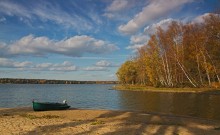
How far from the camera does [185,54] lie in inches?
3241

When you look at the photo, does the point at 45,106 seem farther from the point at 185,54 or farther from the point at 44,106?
the point at 185,54

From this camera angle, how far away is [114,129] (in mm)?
19688

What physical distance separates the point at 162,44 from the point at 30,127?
66.8 metres

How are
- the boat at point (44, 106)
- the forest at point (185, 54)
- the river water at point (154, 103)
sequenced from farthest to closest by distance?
the forest at point (185, 54) < the river water at point (154, 103) < the boat at point (44, 106)

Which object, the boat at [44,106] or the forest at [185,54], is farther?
the forest at [185,54]

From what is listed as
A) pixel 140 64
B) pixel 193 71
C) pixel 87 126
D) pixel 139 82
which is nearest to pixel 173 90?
pixel 193 71

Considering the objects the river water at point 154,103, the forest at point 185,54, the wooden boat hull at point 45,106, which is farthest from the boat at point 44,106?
the forest at point 185,54

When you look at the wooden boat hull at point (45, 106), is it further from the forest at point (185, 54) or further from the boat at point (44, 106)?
the forest at point (185, 54)

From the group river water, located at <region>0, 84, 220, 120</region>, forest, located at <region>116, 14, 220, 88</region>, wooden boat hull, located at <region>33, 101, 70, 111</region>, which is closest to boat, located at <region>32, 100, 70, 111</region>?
wooden boat hull, located at <region>33, 101, 70, 111</region>

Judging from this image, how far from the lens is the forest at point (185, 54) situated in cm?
6800

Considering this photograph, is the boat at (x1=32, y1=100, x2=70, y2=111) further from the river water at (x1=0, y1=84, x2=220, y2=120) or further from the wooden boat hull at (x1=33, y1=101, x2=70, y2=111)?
the river water at (x1=0, y1=84, x2=220, y2=120)

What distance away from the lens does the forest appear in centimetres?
6800

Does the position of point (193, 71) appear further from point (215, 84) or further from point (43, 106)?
point (43, 106)

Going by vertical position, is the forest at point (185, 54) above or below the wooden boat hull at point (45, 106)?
above
